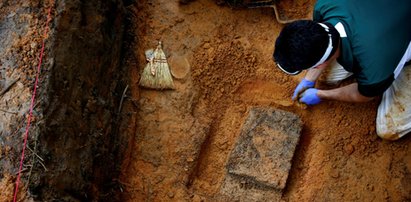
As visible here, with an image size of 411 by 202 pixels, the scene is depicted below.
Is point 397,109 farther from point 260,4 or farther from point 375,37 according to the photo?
point 260,4

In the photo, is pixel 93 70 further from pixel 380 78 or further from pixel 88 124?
pixel 380 78

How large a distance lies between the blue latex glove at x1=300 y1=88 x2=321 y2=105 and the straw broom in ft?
3.21

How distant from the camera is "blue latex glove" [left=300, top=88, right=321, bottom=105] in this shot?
3.24m

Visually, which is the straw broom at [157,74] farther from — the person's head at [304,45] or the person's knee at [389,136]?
the person's knee at [389,136]

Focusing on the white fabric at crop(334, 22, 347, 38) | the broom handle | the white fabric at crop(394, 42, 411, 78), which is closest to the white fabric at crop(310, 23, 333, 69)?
the white fabric at crop(334, 22, 347, 38)

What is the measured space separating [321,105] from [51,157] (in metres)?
1.97

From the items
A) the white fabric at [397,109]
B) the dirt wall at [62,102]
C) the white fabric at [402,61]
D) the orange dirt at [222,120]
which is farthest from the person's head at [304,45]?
the dirt wall at [62,102]

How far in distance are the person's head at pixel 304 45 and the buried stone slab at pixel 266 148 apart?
2.71 feet

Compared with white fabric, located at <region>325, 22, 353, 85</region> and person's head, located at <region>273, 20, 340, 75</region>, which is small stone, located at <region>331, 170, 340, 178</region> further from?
person's head, located at <region>273, 20, 340, 75</region>

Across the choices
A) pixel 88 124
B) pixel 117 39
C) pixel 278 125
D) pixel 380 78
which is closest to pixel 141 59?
pixel 117 39

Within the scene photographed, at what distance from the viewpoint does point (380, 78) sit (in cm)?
264

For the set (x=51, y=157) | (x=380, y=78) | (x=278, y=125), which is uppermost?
(x=380, y=78)

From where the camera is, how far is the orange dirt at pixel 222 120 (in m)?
3.18

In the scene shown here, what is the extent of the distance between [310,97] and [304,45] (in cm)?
93
